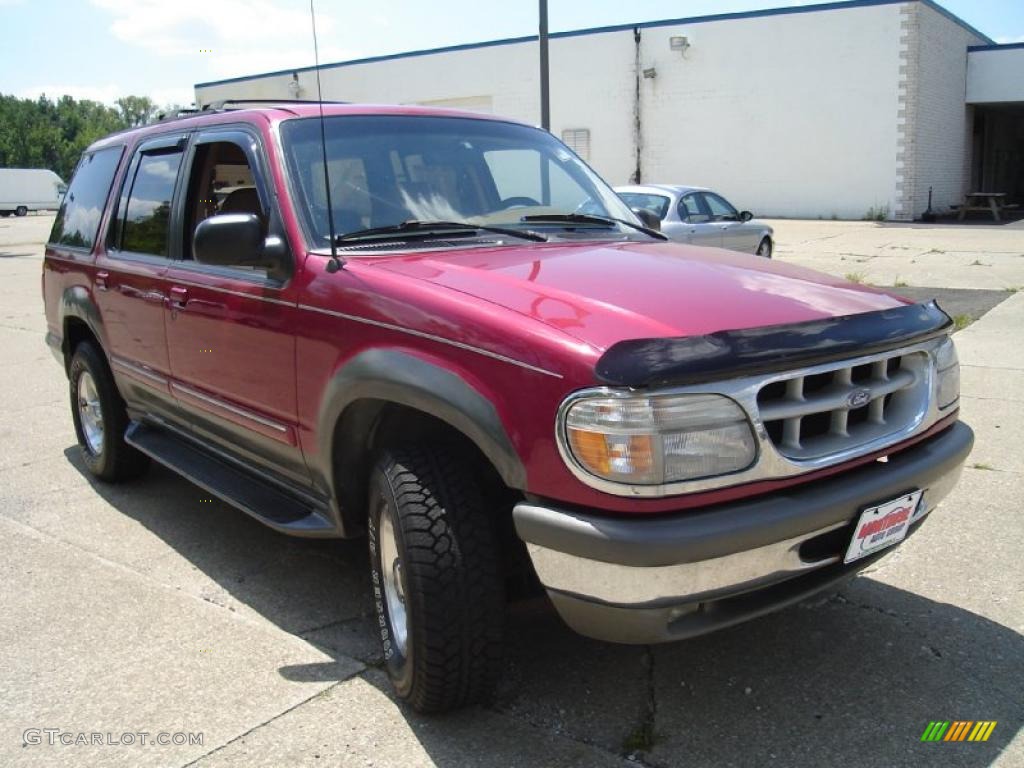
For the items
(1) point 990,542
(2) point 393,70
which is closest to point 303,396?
(1) point 990,542

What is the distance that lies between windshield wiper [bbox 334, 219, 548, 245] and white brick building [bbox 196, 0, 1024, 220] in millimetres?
22613

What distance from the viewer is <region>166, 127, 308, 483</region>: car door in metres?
3.38

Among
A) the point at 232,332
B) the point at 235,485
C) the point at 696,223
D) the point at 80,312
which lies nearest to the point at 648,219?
the point at 232,332

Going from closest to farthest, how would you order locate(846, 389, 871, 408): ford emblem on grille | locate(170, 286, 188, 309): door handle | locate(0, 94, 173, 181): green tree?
1. locate(846, 389, 871, 408): ford emblem on grille
2. locate(170, 286, 188, 309): door handle
3. locate(0, 94, 173, 181): green tree

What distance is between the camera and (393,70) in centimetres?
3281

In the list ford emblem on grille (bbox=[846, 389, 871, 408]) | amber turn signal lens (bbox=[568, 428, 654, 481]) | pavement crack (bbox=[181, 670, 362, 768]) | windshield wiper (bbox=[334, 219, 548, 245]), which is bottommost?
pavement crack (bbox=[181, 670, 362, 768])

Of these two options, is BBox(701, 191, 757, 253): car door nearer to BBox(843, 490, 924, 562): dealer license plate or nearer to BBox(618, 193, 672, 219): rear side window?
BBox(618, 193, 672, 219): rear side window

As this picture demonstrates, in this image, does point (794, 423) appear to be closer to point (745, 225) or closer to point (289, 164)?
point (289, 164)

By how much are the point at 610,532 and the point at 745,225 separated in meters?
11.5

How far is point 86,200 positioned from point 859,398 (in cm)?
444

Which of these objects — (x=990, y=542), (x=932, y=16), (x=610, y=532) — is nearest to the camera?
(x=610, y=532)

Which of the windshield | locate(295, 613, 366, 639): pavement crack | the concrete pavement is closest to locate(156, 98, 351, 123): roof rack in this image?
the windshield

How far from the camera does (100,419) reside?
5.09m

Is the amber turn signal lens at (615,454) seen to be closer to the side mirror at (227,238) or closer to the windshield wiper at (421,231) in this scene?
the windshield wiper at (421,231)
